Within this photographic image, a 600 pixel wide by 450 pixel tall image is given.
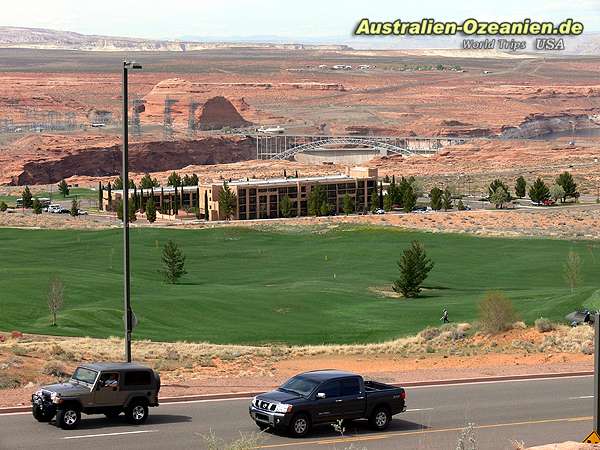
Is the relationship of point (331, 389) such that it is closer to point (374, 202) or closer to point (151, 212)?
point (151, 212)

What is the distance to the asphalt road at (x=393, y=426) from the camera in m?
24.1

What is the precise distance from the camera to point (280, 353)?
135 feet

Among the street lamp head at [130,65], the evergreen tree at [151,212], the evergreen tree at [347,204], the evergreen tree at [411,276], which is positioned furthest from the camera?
the evergreen tree at [347,204]

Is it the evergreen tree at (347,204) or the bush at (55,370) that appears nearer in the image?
the bush at (55,370)

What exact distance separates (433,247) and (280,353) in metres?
52.6

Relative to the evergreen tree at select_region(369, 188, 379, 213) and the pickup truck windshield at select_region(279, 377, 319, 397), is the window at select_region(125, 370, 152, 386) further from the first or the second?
the evergreen tree at select_region(369, 188, 379, 213)

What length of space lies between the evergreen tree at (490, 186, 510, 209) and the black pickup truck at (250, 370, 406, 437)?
329 feet

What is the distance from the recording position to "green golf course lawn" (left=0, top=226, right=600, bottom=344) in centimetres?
5188

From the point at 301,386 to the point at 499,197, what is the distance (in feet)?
333

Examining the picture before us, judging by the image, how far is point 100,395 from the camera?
25328 mm

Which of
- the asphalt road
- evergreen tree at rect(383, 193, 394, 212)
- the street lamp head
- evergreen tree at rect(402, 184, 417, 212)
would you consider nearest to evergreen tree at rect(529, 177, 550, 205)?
evergreen tree at rect(402, 184, 417, 212)

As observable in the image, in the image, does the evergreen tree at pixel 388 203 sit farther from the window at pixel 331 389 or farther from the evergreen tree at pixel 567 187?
the window at pixel 331 389

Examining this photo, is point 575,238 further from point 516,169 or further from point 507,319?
point 516,169

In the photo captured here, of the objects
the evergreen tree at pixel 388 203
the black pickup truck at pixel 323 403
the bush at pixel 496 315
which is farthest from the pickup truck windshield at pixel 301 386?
the evergreen tree at pixel 388 203
